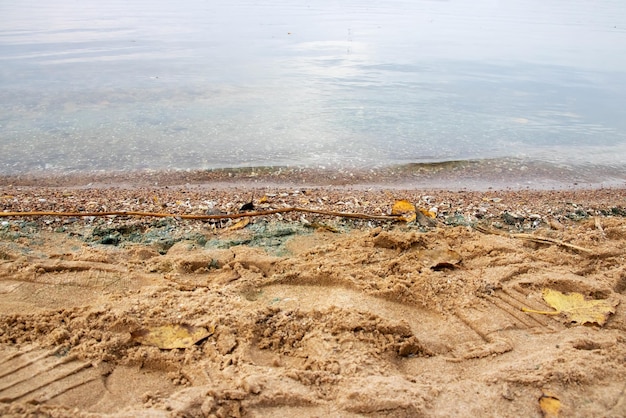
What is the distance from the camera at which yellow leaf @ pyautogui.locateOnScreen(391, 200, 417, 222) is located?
4289 millimetres

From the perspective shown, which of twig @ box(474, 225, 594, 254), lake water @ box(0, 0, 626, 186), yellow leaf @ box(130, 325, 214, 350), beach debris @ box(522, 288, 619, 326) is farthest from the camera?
lake water @ box(0, 0, 626, 186)

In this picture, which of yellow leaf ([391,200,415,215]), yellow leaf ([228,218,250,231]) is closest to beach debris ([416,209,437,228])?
yellow leaf ([391,200,415,215])

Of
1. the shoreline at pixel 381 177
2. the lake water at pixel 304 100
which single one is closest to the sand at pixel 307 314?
the shoreline at pixel 381 177

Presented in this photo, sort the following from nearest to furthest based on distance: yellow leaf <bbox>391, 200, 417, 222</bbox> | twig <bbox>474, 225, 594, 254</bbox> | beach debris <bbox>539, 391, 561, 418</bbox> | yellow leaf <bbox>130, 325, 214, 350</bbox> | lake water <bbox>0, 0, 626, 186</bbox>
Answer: beach debris <bbox>539, 391, 561, 418</bbox> < yellow leaf <bbox>130, 325, 214, 350</bbox> < twig <bbox>474, 225, 594, 254</bbox> < yellow leaf <bbox>391, 200, 417, 222</bbox> < lake water <bbox>0, 0, 626, 186</bbox>

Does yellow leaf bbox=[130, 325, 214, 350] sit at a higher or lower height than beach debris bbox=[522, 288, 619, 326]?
higher

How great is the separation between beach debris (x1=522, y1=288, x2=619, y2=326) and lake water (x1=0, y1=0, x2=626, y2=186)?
3905 millimetres

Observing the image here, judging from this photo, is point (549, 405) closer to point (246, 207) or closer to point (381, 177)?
point (246, 207)

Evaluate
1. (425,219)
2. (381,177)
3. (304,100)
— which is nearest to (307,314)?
(425,219)

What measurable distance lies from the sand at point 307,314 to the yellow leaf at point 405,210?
0.11 meters

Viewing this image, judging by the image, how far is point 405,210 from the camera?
445 centimetres

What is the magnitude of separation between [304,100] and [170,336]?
22.7ft

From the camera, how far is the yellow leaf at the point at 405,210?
429 centimetres

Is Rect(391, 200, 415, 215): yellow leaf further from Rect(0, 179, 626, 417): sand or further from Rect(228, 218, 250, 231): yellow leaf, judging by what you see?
Rect(228, 218, 250, 231): yellow leaf

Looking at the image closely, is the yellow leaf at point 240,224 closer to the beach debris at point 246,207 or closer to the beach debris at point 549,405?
the beach debris at point 246,207
